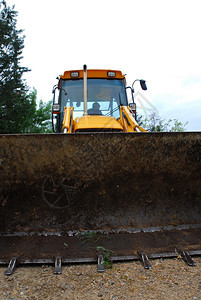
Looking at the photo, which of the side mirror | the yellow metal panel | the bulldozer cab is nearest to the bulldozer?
the yellow metal panel

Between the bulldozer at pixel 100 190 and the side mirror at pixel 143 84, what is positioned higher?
the side mirror at pixel 143 84

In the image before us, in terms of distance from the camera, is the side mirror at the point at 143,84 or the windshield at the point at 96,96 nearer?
the windshield at the point at 96,96

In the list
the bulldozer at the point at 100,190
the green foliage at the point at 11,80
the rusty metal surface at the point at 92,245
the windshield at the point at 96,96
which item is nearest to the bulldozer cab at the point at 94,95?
the windshield at the point at 96,96

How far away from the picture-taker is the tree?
51.1 feet

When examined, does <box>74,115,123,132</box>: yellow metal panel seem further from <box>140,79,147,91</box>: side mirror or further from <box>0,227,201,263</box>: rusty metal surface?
<box>0,227,201,263</box>: rusty metal surface

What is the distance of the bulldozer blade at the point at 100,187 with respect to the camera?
243 centimetres

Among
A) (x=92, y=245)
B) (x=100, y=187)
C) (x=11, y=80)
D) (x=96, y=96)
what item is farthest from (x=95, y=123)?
(x=11, y=80)

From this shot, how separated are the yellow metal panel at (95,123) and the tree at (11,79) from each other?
41.3 feet

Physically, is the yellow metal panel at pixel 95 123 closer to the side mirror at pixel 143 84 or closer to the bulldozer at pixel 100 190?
the side mirror at pixel 143 84

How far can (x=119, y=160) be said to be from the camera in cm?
260

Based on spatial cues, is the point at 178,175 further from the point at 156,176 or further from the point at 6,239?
the point at 6,239

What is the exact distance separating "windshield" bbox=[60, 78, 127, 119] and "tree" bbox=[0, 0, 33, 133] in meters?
11.9

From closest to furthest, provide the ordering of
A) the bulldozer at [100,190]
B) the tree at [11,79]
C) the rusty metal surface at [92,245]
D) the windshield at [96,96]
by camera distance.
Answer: the rusty metal surface at [92,245], the bulldozer at [100,190], the windshield at [96,96], the tree at [11,79]

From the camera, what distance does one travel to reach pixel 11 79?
16031 millimetres
